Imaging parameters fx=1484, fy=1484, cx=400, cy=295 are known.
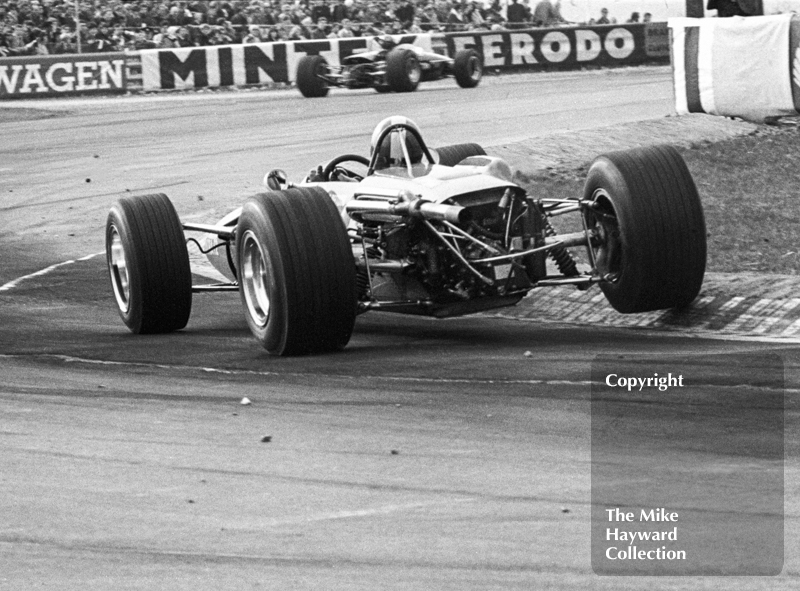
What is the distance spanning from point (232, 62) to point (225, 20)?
290 centimetres

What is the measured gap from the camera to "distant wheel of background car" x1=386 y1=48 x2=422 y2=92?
103ft

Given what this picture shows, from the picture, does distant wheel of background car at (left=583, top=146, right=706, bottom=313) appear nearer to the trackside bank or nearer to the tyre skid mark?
the tyre skid mark

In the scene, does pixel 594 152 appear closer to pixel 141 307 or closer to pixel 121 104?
pixel 141 307

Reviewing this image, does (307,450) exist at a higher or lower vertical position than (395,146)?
lower

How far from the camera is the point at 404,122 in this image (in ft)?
33.9

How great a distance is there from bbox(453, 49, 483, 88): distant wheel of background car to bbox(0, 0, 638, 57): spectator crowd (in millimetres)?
6386

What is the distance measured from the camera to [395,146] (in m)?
10.3

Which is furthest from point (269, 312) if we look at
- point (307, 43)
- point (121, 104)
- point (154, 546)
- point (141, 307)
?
point (307, 43)

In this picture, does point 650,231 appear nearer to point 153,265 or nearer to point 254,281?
point 254,281

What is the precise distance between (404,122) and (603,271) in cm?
184

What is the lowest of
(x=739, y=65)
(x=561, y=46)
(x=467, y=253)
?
(x=467, y=253)

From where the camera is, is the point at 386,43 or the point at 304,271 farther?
the point at 386,43

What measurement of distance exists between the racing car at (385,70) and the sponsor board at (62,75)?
5292 millimetres

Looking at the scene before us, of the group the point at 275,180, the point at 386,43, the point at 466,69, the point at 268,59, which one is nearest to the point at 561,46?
the point at 466,69
